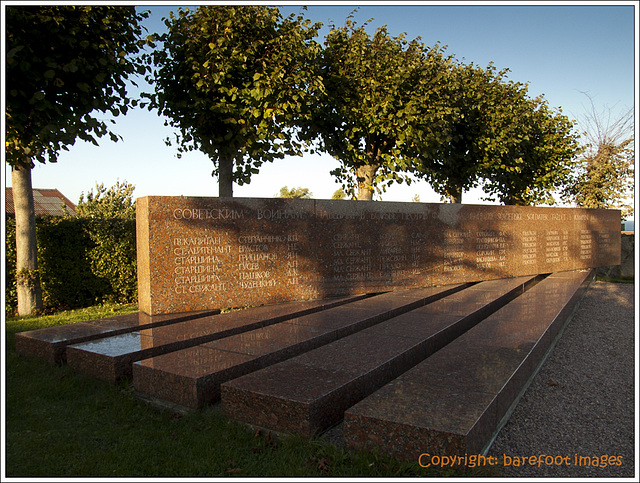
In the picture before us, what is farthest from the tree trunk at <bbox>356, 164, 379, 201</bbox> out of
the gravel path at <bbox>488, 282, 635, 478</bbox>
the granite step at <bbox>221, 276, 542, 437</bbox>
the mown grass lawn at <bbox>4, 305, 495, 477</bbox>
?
the mown grass lawn at <bbox>4, 305, 495, 477</bbox>

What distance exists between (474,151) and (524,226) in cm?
380

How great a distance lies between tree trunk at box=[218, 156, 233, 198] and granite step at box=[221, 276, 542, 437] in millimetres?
5869

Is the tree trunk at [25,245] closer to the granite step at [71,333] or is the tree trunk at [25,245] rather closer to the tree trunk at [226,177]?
the granite step at [71,333]

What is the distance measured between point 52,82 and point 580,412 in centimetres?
886

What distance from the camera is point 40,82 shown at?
7.66m

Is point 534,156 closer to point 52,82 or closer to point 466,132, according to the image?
point 466,132

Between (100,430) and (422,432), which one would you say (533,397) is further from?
(100,430)

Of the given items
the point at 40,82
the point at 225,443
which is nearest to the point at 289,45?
the point at 40,82

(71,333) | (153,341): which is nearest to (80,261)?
(71,333)

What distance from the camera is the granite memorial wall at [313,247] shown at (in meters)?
7.61

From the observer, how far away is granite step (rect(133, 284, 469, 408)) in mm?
4555

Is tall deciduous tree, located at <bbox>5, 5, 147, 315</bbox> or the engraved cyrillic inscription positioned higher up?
tall deciduous tree, located at <bbox>5, 5, 147, 315</bbox>

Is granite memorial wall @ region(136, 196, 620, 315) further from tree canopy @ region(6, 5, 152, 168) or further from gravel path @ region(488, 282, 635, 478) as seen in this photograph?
gravel path @ region(488, 282, 635, 478)

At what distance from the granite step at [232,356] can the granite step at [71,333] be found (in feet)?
4.95
